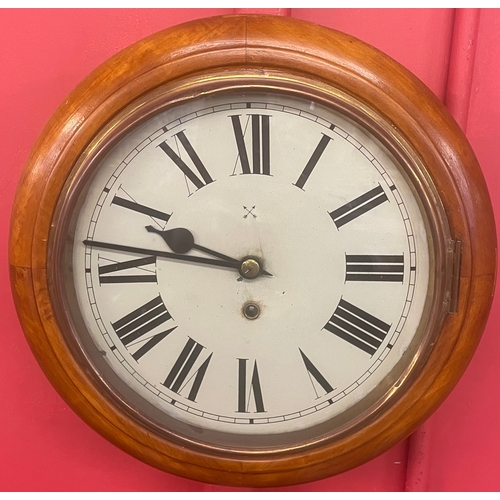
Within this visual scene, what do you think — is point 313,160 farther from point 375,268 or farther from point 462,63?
point 462,63

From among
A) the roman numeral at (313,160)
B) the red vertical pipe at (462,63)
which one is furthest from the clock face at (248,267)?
the red vertical pipe at (462,63)

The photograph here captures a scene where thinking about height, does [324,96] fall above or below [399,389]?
above

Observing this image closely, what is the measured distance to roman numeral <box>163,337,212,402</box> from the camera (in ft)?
2.27

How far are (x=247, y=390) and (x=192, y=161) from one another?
0.92 ft

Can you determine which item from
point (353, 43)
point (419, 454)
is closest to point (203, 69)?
point (353, 43)

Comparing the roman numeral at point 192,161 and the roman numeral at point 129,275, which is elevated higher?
the roman numeral at point 192,161

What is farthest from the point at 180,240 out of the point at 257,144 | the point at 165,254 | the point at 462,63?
the point at 462,63

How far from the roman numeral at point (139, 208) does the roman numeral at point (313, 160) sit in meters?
0.16

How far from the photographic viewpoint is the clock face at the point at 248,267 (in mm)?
654

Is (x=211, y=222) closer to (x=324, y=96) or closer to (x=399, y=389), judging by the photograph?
(x=324, y=96)

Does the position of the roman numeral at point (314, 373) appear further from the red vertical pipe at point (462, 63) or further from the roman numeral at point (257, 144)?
the red vertical pipe at point (462, 63)

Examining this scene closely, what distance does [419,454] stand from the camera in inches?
34.0

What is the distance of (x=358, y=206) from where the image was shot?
66 centimetres

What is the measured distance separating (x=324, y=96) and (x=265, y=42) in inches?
3.6
